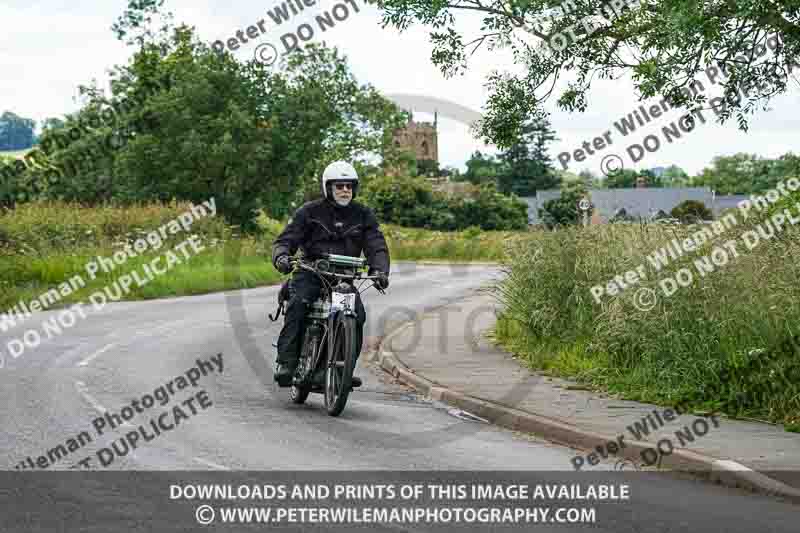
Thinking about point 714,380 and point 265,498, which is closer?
point 265,498

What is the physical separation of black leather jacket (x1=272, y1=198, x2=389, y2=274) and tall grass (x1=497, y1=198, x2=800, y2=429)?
294cm

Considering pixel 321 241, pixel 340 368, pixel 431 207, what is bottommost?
pixel 340 368

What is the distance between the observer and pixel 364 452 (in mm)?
8945

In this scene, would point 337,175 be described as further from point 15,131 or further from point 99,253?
point 15,131

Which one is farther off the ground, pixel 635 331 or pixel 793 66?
pixel 793 66

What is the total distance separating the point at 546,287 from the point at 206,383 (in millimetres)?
4667

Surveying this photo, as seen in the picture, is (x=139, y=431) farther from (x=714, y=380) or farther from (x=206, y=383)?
(x=714, y=380)

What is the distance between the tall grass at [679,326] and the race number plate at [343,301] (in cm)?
305

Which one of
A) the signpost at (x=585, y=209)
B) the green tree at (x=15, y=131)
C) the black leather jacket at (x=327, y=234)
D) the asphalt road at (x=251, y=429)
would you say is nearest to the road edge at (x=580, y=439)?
the asphalt road at (x=251, y=429)

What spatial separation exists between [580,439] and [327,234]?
316 centimetres

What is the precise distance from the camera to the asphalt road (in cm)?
743

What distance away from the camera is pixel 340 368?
1062 centimetres

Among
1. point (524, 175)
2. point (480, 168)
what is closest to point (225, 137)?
point (524, 175)

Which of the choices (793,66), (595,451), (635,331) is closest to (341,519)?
(595,451)
